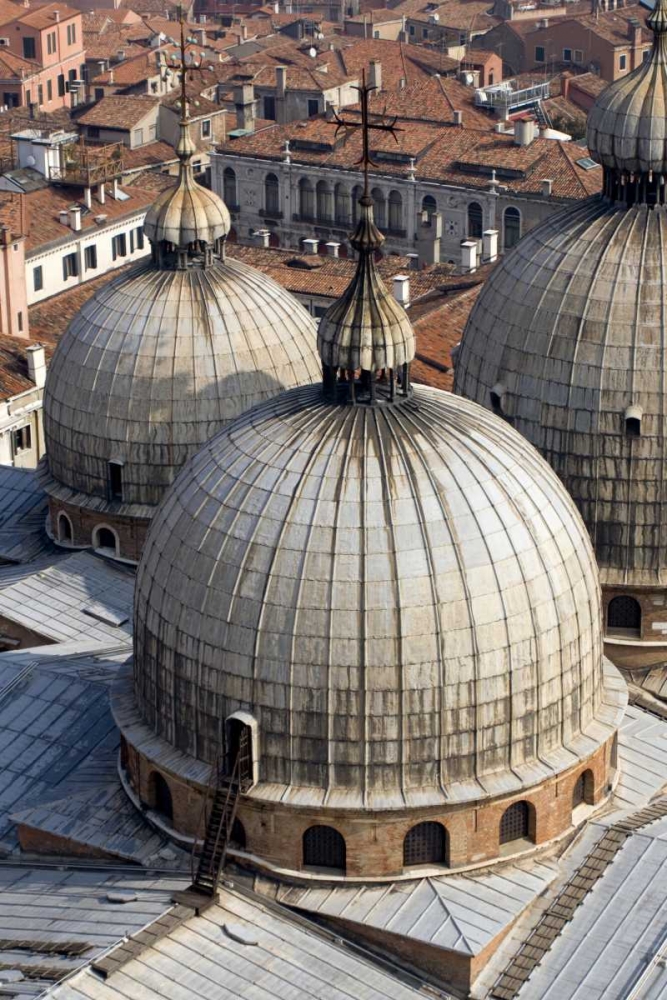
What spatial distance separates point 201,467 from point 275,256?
57590 millimetres

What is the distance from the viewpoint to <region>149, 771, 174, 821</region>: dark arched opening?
5091cm

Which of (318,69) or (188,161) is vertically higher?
(188,161)

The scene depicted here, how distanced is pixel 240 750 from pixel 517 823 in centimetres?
667

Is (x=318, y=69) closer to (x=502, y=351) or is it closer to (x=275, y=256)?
(x=275, y=256)

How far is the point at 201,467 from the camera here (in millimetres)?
50969

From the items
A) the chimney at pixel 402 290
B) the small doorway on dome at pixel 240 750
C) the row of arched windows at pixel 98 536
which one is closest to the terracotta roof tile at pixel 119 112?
the chimney at pixel 402 290

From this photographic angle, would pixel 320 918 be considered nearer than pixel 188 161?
Yes

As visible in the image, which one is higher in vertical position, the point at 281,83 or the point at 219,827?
the point at 281,83

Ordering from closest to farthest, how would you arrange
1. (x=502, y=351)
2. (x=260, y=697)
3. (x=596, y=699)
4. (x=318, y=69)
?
1. (x=260, y=697)
2. (x=596, y=699)
3. (x=502, y=351)
4. (x=318, y=69)

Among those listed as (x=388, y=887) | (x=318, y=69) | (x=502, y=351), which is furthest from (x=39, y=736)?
(x=318, y=69)

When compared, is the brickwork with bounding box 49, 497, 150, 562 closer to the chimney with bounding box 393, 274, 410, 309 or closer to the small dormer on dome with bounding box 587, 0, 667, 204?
the small dormer on dome with bounding box 587, 0, 667, 204

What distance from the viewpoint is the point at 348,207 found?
4911 inches

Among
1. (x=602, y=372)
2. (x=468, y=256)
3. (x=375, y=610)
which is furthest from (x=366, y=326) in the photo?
(x=468, y=256)

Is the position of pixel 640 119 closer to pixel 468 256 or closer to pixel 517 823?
pixel 517 823
